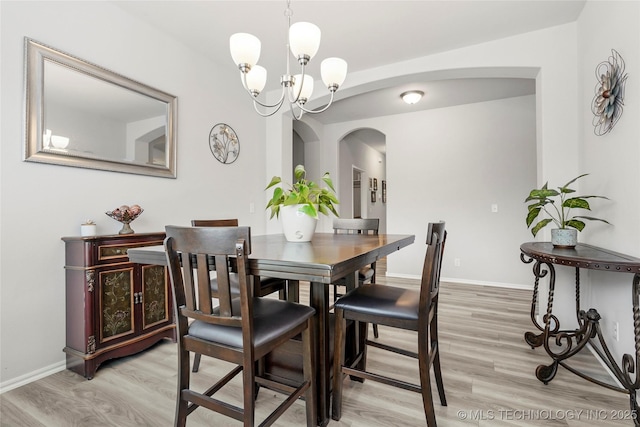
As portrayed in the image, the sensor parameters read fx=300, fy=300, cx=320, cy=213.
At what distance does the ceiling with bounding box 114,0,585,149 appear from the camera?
2.31 meters

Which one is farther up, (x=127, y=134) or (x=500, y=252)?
(x=127, y=134)

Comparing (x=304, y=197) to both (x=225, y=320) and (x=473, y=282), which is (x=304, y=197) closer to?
(x=225, y=320)

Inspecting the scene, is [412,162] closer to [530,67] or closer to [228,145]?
[530,67]

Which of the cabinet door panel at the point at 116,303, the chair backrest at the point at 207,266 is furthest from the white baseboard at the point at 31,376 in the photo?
the chair backrest at the point at 207,266

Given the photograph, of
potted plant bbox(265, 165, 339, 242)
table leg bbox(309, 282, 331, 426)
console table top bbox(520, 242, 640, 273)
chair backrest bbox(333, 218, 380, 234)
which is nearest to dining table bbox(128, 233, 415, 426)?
table leg bbox(309, 282, 331, 426)

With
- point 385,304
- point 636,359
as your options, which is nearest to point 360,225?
point 385,304

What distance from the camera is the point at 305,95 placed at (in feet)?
6.82

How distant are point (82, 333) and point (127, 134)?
147 cm

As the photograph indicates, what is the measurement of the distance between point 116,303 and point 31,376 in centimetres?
60

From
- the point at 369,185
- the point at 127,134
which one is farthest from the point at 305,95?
the point at 369,185

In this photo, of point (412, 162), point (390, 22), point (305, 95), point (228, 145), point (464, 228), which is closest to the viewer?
point (305, 95)

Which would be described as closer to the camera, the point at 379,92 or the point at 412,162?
the point at 379,92

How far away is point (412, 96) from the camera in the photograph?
3.96 meters

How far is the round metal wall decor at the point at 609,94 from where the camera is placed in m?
1.82
